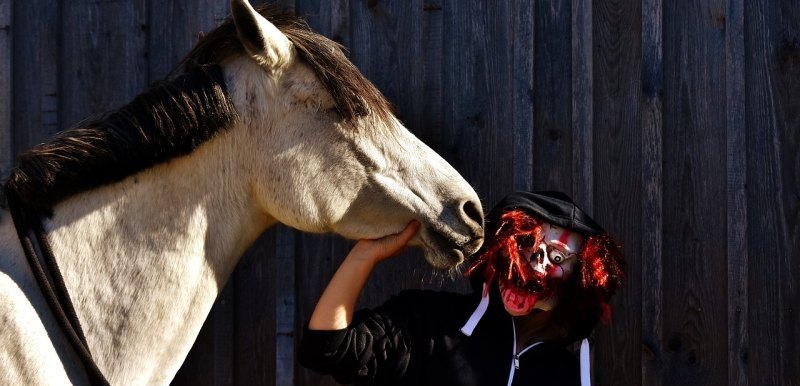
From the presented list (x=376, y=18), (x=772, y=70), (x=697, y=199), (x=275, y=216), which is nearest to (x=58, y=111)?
(x=376, y=18)

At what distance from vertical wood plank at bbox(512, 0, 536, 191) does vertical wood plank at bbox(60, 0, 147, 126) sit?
1497 mm

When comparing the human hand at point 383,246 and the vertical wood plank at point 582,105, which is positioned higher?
the vertical wood plank at point 582,105

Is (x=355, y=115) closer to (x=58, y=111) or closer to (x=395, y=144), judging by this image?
(x=395, y=144)

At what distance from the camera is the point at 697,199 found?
3137mm

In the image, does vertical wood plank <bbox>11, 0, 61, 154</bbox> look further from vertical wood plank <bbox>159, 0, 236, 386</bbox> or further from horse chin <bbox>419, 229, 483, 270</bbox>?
horse chin <bbox>419, 229, 483, 270</bbox>

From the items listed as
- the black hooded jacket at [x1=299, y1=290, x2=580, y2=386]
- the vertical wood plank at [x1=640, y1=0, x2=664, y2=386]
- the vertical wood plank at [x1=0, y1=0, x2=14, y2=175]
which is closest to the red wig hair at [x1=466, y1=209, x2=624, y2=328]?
the black hooded jacket at [x1=299, y1=290, x2=580, y2=386]

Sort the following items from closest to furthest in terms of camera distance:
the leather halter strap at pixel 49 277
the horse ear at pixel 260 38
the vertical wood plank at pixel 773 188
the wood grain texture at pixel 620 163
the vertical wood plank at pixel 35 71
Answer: the leather halter strap at pixel 49 277 → the horse ear at pixel 260 38 → the vertical wood plank at pixel 773 188 → the wood grain texture at pixel 620 163 → the vertical wood plank at pixel 35 71

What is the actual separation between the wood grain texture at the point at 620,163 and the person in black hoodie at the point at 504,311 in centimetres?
54

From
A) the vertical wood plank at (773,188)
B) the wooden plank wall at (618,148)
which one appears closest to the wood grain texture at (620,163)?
the wooden plank wall at (618,148)

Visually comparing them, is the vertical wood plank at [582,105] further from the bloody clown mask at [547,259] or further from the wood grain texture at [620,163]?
the bloody clown mask at [547,259]

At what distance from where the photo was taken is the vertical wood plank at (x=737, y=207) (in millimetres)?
3078

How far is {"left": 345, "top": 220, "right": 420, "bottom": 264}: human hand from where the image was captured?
239 centimetres

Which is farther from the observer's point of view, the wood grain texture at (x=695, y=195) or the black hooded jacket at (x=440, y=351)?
the wood grain texture at (x=695, y=195)

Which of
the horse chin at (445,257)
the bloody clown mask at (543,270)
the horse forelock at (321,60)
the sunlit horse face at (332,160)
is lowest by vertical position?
the bloody clown mask at (543,270)
